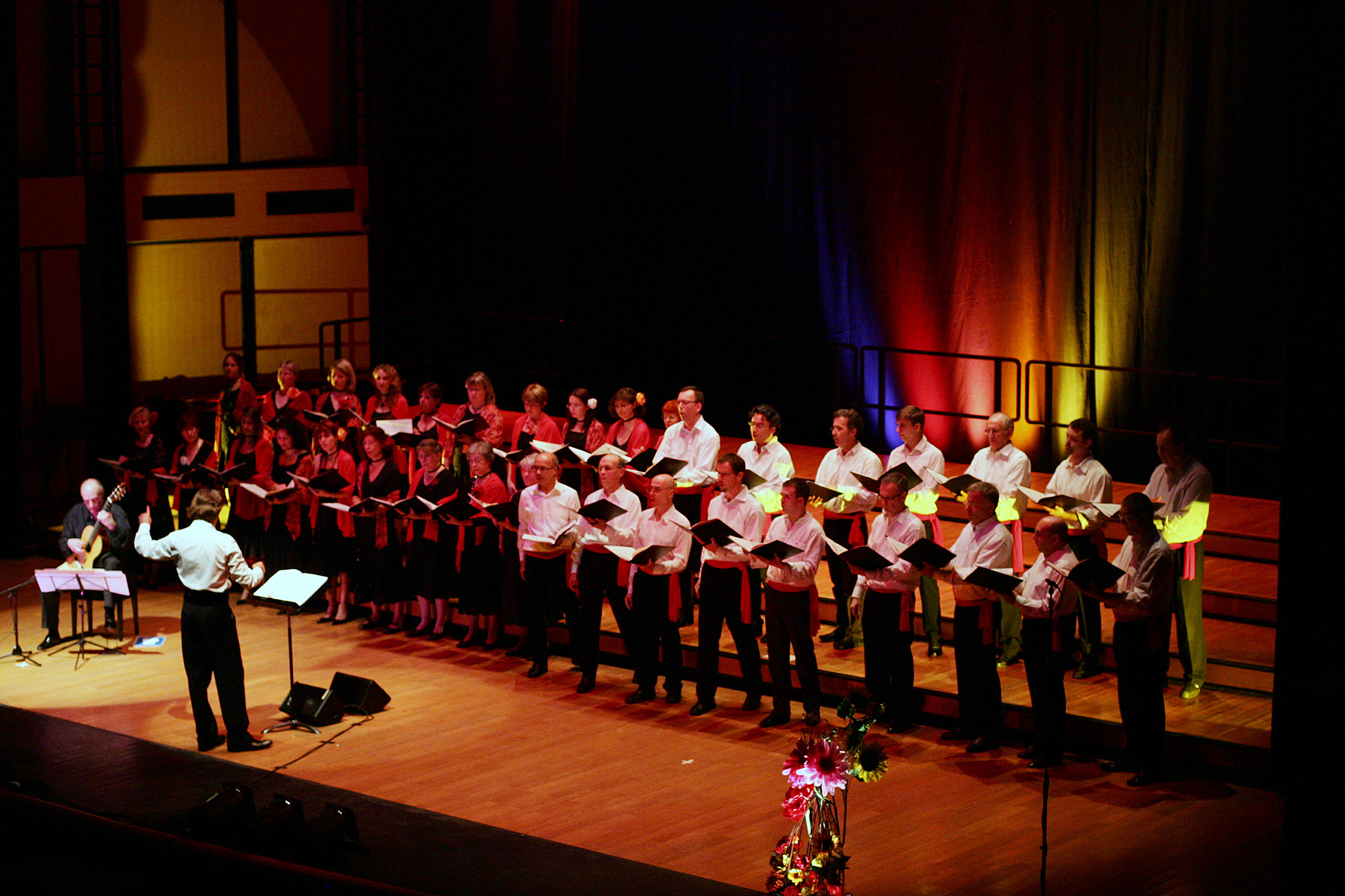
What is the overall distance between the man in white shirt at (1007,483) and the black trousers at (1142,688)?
3.94 feet

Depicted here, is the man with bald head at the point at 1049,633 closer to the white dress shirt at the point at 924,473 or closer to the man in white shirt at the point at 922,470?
the man in white shirt at the point at 922,470

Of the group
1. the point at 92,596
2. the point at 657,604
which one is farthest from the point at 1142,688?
the point at 92,596

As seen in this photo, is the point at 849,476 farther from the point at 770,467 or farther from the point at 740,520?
the point at 740,520

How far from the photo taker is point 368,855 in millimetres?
6547

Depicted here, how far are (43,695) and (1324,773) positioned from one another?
7.22 metres

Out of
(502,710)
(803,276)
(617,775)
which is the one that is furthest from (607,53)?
(617,775)

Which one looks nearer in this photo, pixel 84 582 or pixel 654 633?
pixel 654 633

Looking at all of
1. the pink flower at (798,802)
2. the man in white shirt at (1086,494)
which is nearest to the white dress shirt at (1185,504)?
the man in white shirt at (1086,494)

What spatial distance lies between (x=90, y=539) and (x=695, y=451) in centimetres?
390

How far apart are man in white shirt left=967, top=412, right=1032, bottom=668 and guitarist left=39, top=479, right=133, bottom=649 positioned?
215 inches

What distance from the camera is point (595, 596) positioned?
8.96 metres

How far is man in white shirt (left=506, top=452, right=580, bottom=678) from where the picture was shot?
9.02m

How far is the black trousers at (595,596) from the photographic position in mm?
8938

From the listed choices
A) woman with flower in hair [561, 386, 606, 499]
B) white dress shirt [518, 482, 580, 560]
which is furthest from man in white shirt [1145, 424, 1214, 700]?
woman with flower in hair [561, 386, 606, 499]
